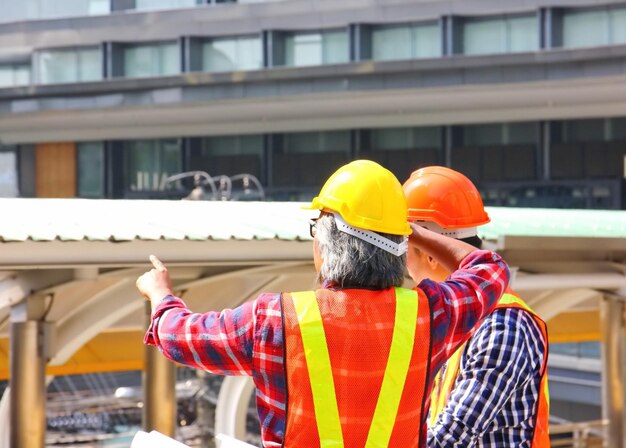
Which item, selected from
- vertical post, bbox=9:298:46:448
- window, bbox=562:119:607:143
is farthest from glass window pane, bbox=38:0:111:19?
vertical post, bbox=9:298:46:448

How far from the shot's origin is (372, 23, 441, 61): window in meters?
34.3

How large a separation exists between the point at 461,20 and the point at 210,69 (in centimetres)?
799

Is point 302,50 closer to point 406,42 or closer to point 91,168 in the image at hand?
point 406,42

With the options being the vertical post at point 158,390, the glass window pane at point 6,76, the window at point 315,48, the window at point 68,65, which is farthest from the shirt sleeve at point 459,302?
the glass window pane at point 6,76

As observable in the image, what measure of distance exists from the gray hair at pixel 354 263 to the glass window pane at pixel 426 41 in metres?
31.9

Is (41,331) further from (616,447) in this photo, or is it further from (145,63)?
(145,63)

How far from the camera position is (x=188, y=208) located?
807 cm

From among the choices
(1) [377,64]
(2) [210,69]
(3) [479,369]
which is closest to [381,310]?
(3) [479,369]

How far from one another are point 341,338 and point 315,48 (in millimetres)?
33619

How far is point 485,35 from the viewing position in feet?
111

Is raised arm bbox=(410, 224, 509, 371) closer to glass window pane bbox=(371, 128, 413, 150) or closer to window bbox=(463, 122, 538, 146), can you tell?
window bbox=(463, 122, 538, 146)

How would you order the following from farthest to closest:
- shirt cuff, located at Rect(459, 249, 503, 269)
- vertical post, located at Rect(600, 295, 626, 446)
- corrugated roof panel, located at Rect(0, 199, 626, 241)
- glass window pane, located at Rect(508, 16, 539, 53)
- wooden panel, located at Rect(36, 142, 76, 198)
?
wooden panel, located at Rect(36, 142, 76, 198)
glass window pane, located at Rect(508, 16, 539, 53)
vertical post, located at Rect(600, 295, 626, 446)
corrugated roof panel, located at Rect(0, 199, 626, 241)
shirt cuff, located at Rect(459, 249, 503, 269)

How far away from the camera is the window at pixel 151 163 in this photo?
127 feet

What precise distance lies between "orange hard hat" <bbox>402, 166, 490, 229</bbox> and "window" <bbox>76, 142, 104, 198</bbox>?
120ft
